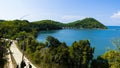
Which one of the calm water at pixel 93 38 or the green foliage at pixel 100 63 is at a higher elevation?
the green foliage at pixel 100 63

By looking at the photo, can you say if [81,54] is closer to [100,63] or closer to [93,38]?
[100,63]

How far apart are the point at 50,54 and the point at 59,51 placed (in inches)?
40.4

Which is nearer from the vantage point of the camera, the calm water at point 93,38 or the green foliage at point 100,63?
the green foliage at point 100,63

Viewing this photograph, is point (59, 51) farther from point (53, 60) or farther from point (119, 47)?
point (119, 47)

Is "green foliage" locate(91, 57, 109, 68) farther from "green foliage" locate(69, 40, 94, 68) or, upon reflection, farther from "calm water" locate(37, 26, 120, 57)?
"calm water" locate(37, 26, 120, 57)

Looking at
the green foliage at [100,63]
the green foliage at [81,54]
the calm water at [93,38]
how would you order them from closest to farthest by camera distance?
the green foliage at [100,63] → the green foliage at [81,54] → the calm water at [93,38]

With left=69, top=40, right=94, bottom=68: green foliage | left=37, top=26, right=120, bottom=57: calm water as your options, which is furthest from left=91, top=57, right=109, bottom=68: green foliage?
left=37, top=26, right=120, bottom=57: calm water

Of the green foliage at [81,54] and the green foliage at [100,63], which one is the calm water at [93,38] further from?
the green foliage at [100,63]

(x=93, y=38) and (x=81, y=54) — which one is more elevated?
(x=81, y=54)

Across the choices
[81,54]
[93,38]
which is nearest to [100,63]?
[81,54]

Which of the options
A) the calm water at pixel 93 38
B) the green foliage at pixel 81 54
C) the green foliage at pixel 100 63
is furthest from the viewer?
the calm water at pixel 93 38

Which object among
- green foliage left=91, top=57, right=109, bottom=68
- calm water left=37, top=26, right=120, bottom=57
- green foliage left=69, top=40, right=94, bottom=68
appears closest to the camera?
green foliage left=91, top=57, right=109, bottom=68

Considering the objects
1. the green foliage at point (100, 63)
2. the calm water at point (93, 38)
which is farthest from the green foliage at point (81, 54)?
the calm water at point (93, 38)

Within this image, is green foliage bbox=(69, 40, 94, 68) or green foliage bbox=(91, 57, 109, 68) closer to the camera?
green foliage bbox=(91, 57, 109, 68)
